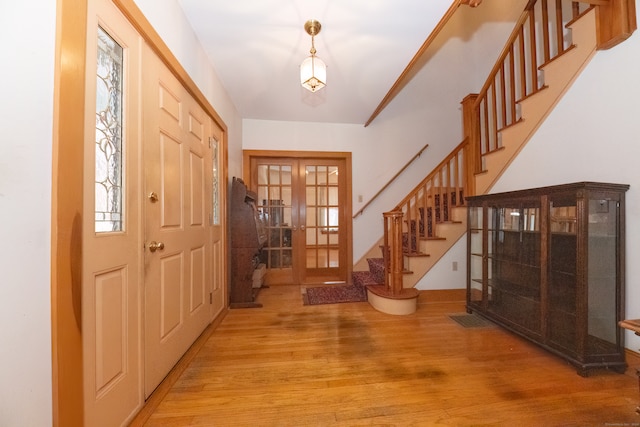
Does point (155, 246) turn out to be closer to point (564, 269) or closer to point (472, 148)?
point (564, 269)

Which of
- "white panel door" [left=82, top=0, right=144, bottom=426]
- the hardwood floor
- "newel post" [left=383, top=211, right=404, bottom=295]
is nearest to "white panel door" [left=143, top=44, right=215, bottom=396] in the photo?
"white panel door" [left=82, top=0, right=144, bottom=426]

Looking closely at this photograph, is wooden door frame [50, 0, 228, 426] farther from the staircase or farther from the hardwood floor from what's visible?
the staircase

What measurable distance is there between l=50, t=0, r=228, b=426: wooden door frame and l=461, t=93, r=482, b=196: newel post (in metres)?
3.76

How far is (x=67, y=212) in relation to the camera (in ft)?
3.02

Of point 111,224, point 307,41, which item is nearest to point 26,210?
point 111,224

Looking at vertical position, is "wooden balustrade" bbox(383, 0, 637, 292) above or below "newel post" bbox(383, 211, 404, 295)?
above

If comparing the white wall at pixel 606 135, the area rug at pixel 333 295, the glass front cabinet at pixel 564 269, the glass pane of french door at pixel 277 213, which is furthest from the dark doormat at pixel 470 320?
the glass pane of french door at pixel 277 213

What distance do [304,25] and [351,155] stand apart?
7.50ft

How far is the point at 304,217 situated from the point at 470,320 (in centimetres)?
258

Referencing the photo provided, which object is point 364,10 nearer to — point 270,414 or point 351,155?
point 351,155

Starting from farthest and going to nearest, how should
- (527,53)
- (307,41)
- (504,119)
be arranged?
(527,53) < (504,119) < (307,41)

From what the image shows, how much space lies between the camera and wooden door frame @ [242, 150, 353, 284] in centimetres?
389

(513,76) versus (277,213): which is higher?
(513,76)

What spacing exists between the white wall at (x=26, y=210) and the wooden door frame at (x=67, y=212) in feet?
0.06
